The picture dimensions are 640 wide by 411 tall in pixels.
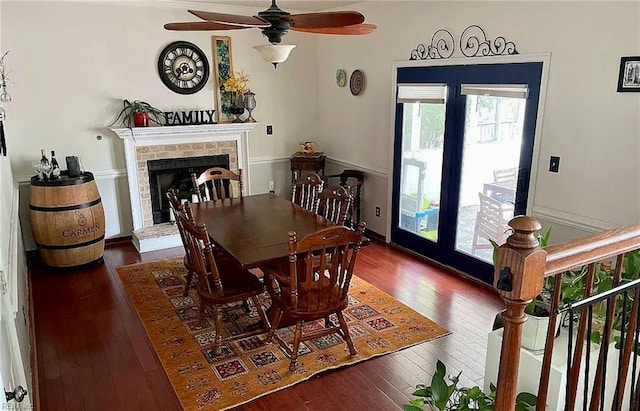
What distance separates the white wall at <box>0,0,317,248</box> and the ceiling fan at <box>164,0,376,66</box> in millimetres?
2469

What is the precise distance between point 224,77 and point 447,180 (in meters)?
2.83

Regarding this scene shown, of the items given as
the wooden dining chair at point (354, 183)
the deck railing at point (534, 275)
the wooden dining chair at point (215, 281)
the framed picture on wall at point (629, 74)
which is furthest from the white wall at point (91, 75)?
the deck railing at point (534, 275)

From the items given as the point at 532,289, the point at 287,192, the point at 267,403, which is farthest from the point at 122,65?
the point at 532,289

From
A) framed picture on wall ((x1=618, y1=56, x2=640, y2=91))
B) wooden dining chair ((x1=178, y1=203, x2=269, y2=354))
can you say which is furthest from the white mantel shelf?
framed picture on wall ((x1=618, y1=56, x2=640, y2=91))

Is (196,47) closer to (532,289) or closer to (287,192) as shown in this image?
(287,192)

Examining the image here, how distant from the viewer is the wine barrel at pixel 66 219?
4.25 m

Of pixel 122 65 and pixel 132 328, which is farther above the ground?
pixel 122 65

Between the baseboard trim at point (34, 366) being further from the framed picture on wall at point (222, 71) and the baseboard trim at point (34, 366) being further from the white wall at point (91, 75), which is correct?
the framed picture on wall at point (222, 71)

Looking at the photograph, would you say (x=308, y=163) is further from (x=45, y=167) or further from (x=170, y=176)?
(x=45, y=167)

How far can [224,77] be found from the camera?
543cm

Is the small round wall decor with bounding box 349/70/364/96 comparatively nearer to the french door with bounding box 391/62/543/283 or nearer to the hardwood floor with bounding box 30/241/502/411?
the french door with bounding box 391/62/543/283

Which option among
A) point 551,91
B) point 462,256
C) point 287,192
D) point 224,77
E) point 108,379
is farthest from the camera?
point 287,192

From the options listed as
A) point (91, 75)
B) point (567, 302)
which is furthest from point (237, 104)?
point (567, 302)

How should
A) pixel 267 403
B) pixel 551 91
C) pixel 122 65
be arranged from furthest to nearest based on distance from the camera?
pixel 122 65, pixel 551 91, pixel 267 403
